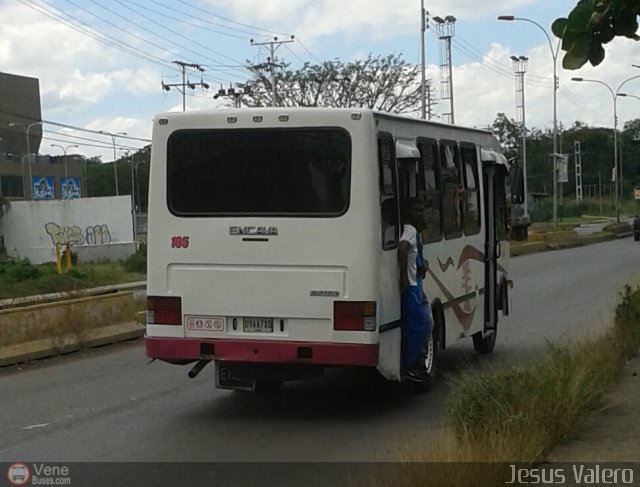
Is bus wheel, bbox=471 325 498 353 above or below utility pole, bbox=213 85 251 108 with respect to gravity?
below

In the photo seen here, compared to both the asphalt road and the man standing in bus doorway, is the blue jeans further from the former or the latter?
the asphalt road

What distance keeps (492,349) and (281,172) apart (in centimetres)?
572

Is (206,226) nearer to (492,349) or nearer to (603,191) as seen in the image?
(492,349)

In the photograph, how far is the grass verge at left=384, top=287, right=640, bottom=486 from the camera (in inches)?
237

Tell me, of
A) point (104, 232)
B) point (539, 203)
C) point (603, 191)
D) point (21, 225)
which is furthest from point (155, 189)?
point (603, 191)

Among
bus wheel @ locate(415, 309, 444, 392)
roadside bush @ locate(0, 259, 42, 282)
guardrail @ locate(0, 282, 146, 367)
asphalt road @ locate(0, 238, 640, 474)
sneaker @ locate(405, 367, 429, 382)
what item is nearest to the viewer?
asphalt road @ locate(0, 238, 640, 474)

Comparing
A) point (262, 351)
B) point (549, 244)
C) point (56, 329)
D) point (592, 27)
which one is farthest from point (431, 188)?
point (549, 244)

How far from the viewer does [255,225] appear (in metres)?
9.40

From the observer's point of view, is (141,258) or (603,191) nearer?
(141,258)

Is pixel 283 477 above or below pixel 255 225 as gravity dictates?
below

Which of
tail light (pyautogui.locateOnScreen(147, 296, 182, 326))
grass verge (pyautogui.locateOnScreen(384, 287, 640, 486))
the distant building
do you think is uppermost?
the distant building

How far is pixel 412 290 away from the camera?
9.84 m

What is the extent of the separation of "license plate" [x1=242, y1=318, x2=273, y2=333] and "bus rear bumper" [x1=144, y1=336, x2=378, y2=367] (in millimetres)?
107

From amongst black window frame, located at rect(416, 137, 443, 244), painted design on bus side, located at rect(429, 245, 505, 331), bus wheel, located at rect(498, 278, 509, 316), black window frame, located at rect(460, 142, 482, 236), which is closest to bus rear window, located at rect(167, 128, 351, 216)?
black window frame, located at rect(416, 137, 443, 244)
